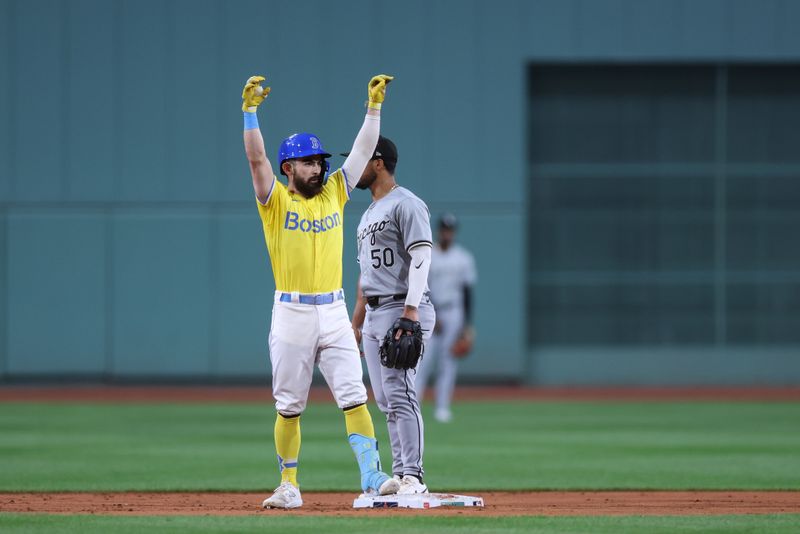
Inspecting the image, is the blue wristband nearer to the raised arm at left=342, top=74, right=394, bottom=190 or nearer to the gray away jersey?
the raised arm at left=342, top=74, right=394, bottom=190

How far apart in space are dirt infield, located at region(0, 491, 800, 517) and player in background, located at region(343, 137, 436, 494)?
1.59ft

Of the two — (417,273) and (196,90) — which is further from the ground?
(196,90)

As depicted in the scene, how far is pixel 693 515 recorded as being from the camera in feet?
26.2

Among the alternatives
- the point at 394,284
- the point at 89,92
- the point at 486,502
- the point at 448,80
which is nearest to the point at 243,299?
the point at 89,92

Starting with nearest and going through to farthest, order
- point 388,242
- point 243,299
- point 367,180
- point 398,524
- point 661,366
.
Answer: point 398,524 < point 388,242 < point 367,180 < point 243,299 < point 661,366

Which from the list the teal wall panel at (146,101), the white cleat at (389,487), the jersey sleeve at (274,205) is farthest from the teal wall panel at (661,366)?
the jersey sleeve at (274,205)

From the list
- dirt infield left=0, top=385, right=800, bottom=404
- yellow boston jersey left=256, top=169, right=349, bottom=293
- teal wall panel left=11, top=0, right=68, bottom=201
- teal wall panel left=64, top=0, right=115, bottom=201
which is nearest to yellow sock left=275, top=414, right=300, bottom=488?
yellow boston jersey left=256, top=169, right=349, bottom=293

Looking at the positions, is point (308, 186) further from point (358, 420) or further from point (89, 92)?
point (89, 92)

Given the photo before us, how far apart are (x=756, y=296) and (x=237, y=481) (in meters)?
14.7

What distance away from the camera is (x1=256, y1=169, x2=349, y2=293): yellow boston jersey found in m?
7.93

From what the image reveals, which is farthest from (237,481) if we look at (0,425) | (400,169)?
(400,169)

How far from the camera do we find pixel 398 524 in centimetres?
730

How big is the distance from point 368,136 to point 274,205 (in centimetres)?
71

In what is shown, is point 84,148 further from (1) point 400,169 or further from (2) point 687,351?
(2) point 687,351
